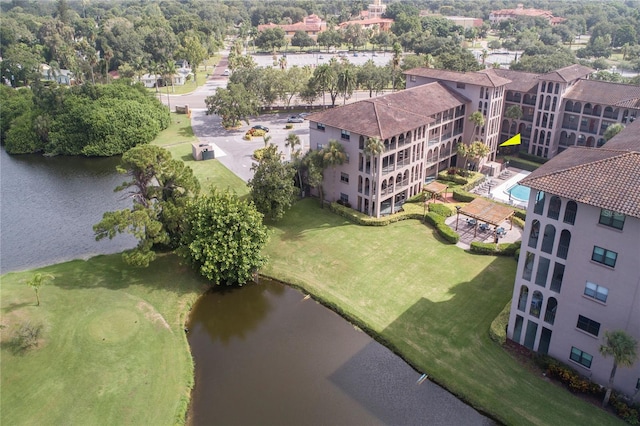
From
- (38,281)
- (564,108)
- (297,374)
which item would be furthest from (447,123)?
(38,281)

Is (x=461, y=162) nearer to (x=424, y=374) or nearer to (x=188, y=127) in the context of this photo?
(x=424, y=374)

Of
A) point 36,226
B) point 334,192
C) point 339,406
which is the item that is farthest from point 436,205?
point 36,226

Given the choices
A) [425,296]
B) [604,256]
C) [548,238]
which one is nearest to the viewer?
[604,256]

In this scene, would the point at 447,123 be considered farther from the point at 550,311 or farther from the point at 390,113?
the point at 550,311

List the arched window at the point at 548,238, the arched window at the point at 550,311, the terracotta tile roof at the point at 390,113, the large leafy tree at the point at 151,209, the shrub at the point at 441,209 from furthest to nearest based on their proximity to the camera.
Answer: the shrub at the point at 441,209 → the terracotta tile roof at the point at 390,113 → the large leafy tree at the point at 151,209 → the arched window at the point at 550,311 → the arched window at the point at 548,238

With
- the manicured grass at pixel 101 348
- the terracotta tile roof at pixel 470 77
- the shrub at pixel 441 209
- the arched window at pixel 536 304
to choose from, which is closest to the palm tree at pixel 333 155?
the shrub at pixel 441 209

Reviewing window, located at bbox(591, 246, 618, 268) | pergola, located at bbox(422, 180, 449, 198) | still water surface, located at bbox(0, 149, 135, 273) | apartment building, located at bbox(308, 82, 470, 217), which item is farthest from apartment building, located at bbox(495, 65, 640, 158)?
still water surface, located at bbox(0, 149, 135, 273)

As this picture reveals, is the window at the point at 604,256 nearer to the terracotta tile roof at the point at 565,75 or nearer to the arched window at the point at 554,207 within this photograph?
the arched window at the point at 554,207
